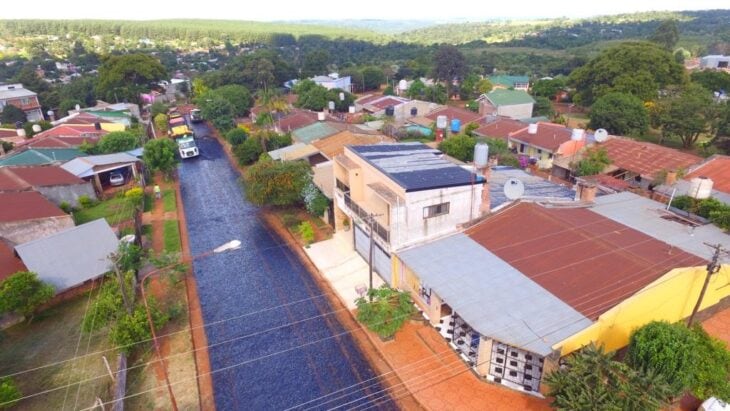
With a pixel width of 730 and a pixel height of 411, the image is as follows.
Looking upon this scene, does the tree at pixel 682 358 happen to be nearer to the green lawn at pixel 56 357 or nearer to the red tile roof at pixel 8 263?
the green lawn at pixel 56 357

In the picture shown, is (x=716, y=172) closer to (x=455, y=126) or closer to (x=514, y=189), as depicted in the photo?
(x=514, y=189)

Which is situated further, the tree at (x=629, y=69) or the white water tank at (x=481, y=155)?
the tree at (x=629, y=69)

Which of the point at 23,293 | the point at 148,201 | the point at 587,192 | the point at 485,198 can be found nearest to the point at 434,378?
the point at 485,198

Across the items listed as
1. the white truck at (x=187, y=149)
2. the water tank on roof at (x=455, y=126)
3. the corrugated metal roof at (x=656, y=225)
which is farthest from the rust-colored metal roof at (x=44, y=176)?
the corrugated metal roof at (x=656, y=225)

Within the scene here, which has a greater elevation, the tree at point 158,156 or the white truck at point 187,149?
the tree at point 158,156

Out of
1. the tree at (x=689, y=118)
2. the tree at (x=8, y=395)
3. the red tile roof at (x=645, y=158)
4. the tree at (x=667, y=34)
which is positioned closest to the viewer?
the tree at (x=8, y=395)

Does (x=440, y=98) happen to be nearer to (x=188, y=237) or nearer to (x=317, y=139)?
(x=317, y=139)

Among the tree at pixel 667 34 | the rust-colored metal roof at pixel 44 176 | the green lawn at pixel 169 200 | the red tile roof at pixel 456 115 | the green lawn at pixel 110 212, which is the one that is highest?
the tree at pixel 667 34

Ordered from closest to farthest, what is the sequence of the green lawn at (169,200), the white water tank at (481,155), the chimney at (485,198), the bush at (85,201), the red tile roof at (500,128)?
the chimney at (485,198) → the white water tank at (481,155) → the bush at (85,201) → the green lawn at (169,200) → the red tile roof at (500,128)
